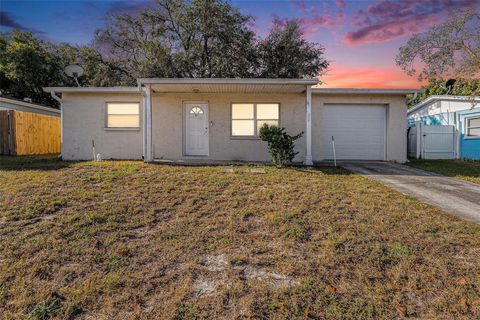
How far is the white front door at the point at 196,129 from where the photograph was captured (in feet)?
36.2

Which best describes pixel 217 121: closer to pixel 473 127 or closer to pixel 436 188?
pixel 436 188

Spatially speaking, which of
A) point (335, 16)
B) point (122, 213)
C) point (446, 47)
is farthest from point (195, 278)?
point (446, 47)

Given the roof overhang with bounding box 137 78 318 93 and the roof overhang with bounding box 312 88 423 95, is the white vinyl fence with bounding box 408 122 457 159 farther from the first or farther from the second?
the roof overhang with bounding box 137 78 318 93

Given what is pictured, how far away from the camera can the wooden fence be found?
517 inches

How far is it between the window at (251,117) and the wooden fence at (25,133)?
34.1 feet

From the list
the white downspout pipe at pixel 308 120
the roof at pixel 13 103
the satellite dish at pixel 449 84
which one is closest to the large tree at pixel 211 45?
the roof at pixel 13 103

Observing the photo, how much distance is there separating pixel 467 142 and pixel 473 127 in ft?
2.56

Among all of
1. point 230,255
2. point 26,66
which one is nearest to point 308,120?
point 230,255

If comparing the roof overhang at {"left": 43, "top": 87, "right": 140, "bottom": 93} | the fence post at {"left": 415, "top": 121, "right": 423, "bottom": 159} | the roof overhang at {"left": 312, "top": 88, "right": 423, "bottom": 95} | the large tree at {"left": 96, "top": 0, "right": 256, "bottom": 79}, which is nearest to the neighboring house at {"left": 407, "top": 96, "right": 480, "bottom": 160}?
the fence post at {"left": 415, "top": 121, "right": 423, "bottom": 159}

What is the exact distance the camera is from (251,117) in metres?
10.9

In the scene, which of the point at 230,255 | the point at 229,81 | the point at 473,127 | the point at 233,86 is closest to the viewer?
the point at 230,255

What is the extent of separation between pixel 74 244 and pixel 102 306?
1418 millimetres

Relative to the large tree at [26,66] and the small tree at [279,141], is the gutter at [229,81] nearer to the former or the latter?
the small tree at [279,141]

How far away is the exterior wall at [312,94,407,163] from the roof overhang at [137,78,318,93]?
1173 millimetres
